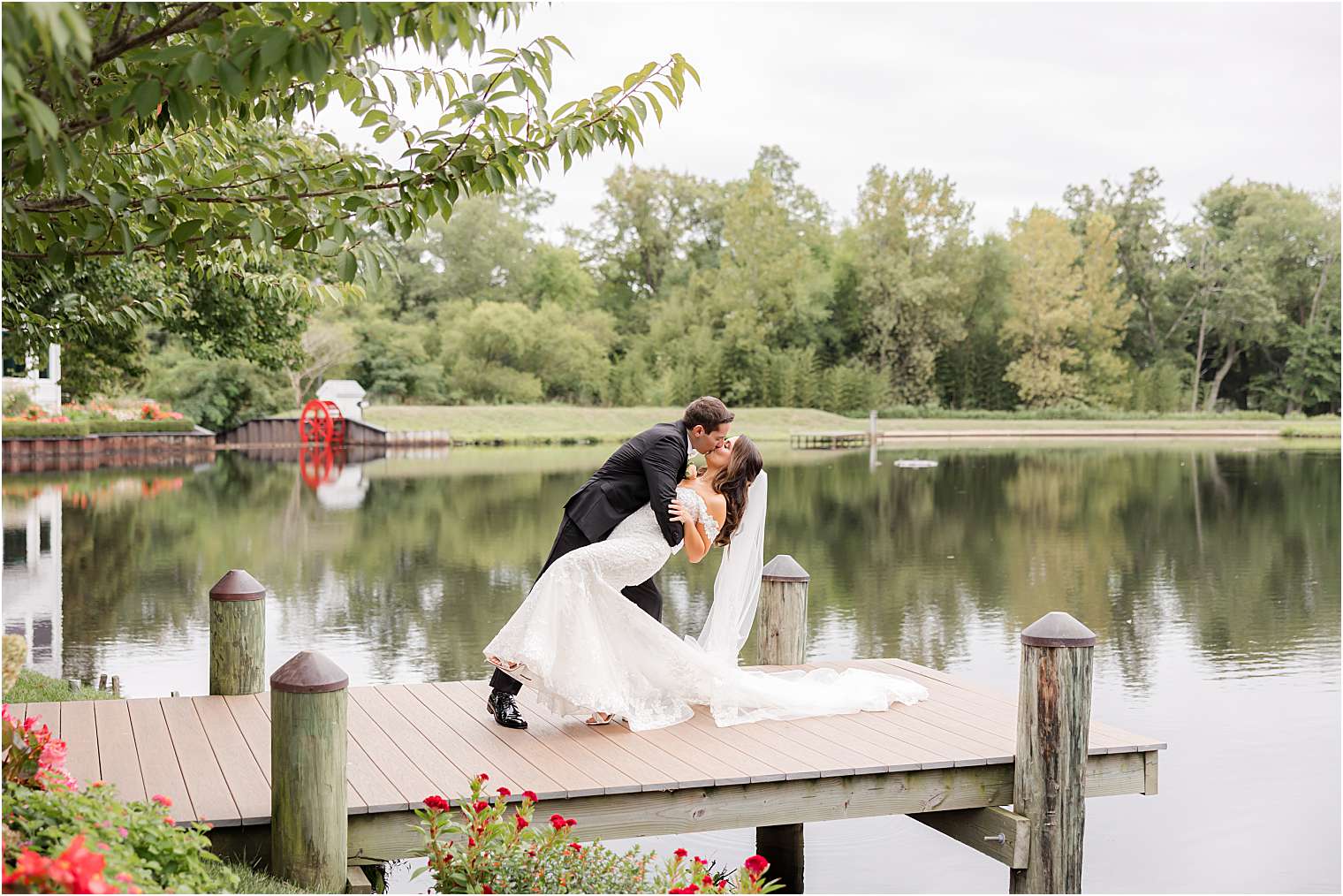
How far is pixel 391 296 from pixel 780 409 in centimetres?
2164

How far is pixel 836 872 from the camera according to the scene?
25.0 feet

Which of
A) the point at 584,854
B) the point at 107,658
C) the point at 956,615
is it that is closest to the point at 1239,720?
the point at 956,615

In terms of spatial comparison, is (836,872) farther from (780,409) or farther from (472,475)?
(780,409)

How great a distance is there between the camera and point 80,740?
5.88 metres

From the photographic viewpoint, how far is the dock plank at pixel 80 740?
5.38 metres

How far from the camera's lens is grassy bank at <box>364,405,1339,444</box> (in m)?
54.6

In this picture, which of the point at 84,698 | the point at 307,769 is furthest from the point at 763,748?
the point at 84,698

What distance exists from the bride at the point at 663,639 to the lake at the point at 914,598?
4.75 feet

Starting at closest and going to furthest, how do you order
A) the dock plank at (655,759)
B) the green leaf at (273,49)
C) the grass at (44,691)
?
the green leaf at (273,49) < the dock plank at (655,759) < the grass at (44,691)

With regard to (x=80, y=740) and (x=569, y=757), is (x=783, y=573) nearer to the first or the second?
(x=569, y=757)

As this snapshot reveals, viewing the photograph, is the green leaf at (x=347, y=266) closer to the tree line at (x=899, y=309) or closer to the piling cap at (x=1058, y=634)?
the piling cap at (x=1058, y=634)

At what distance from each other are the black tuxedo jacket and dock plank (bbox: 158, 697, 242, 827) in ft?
6.48

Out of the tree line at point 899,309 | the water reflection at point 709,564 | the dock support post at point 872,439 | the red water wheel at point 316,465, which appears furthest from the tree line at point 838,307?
the water reflection at point 709,564

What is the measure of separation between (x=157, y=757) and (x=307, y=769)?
1352 mm
